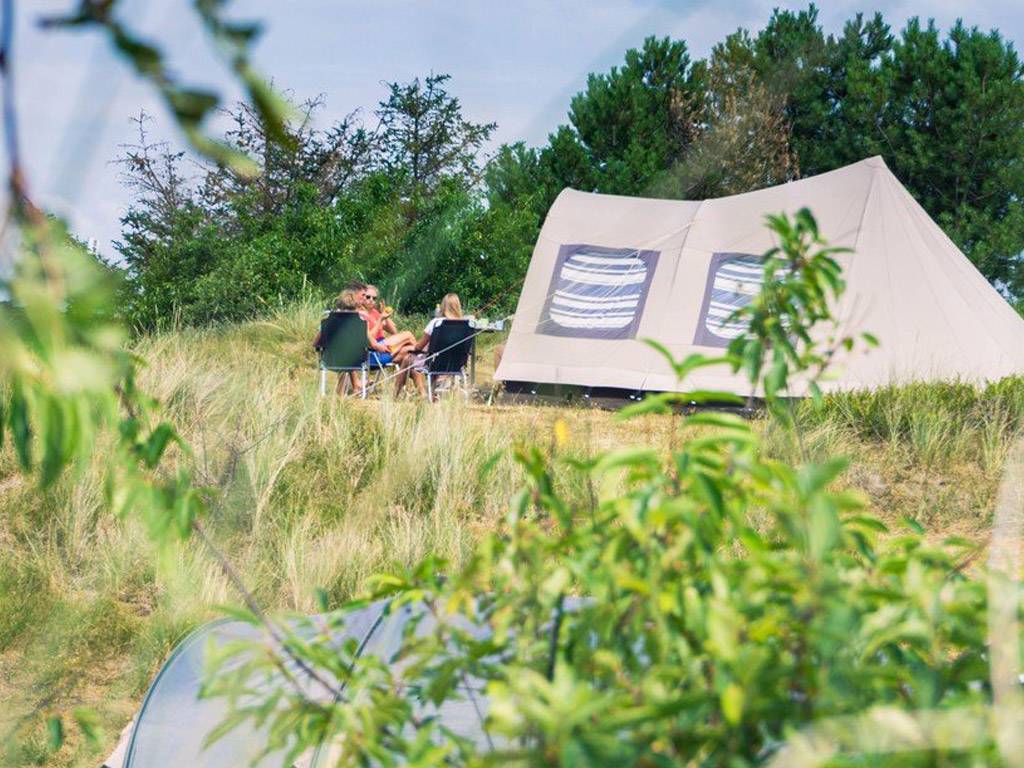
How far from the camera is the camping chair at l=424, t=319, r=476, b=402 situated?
34.2 feet

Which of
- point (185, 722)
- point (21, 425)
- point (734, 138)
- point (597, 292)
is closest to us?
point (21, 425)

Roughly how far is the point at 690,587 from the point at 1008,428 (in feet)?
23.3

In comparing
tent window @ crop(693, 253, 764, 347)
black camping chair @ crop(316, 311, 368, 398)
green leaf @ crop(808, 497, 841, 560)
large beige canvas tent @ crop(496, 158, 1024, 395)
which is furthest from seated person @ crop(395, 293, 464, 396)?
green leaf @ crop(808, 497, 841, 560)

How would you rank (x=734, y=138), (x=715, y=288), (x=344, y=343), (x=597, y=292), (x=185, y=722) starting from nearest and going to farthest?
(x=185, y=722) → (x=344, y=343) → (x=715, y=288) → (x=597, y=292) → (x=734, y=138)

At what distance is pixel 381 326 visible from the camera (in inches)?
428

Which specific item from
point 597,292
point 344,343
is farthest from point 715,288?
point 344,343

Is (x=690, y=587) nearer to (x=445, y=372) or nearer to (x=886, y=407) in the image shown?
(x=886, y=407)

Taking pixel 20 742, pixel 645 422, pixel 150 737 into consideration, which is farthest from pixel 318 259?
pixel 150 737

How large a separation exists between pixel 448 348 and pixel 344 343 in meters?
0.81

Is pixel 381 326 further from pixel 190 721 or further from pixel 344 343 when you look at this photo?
pixel 190 721

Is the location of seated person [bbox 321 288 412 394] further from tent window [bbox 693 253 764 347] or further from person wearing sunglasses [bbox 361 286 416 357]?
tent window [bbox 693 253 764 347]

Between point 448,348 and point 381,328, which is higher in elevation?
point 381,328

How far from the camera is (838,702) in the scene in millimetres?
1075

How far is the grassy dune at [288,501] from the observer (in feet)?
16.0
